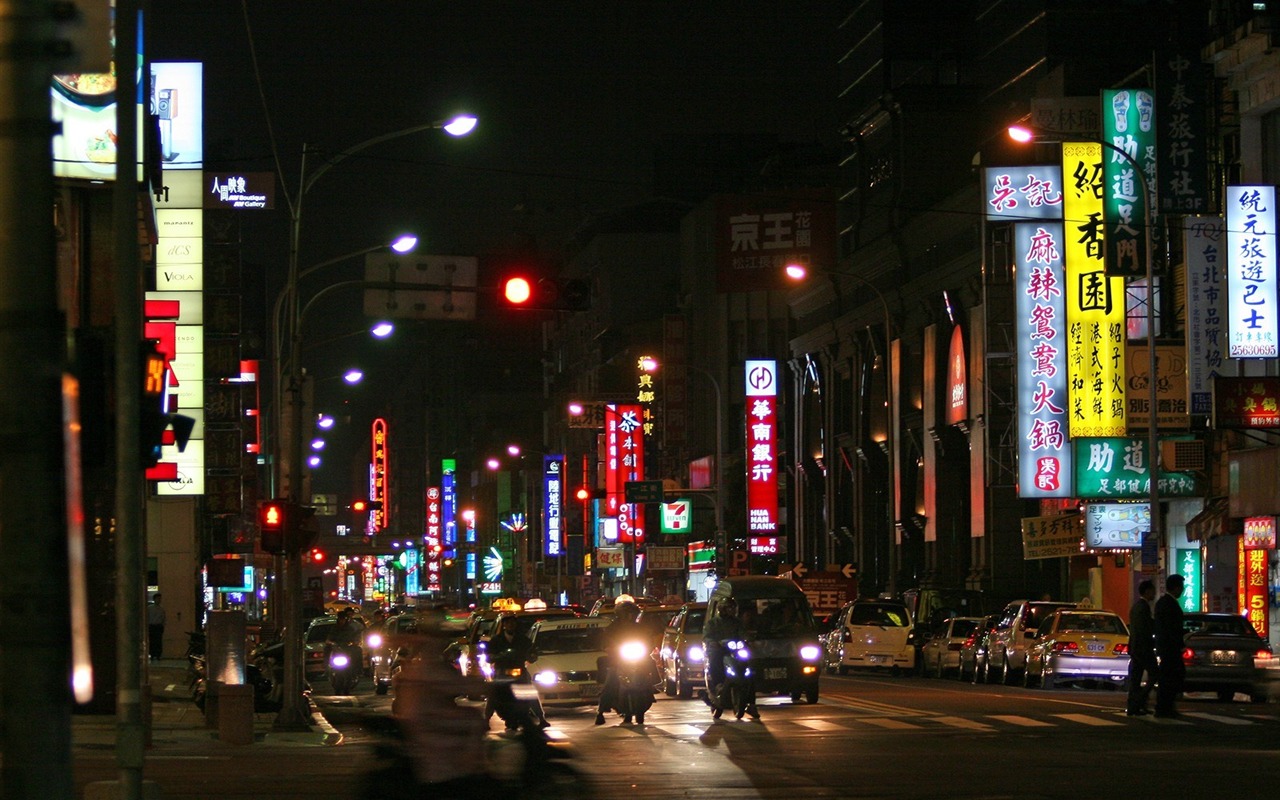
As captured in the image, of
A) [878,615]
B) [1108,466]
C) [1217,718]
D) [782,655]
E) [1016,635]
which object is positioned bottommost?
[1217,718]

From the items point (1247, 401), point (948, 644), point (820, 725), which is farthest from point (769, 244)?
point (820, 725)

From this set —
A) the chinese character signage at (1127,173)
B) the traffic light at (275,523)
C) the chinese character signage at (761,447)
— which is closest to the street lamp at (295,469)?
the traffic light at (275,523)

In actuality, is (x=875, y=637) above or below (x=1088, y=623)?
below

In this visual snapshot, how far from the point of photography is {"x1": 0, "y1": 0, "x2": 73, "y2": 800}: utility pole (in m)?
7.46

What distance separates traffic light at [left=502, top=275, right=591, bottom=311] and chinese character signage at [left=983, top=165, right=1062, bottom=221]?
24328 millimetres

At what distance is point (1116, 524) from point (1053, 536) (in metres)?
5.03

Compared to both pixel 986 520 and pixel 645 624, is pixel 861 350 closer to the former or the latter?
pixel 986 520

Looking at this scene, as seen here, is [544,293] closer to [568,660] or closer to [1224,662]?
[568,660]

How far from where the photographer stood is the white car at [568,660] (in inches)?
Result: 1251

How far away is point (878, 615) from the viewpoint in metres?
46.2

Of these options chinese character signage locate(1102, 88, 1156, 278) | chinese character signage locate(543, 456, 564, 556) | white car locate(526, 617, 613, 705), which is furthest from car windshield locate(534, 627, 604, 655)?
chinese character signage locate(543, 456, 564, 556)

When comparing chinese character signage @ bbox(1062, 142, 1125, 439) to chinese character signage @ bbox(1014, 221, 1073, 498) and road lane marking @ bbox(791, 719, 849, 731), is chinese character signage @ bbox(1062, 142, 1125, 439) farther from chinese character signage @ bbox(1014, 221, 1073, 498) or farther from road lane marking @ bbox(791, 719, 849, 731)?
road lane marking @ bbox(791, 719, 849, 731)

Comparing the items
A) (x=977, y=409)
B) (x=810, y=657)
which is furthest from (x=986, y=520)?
(x=810, y=657)

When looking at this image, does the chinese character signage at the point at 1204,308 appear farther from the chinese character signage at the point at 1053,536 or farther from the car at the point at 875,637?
the car at the point at 875,637
